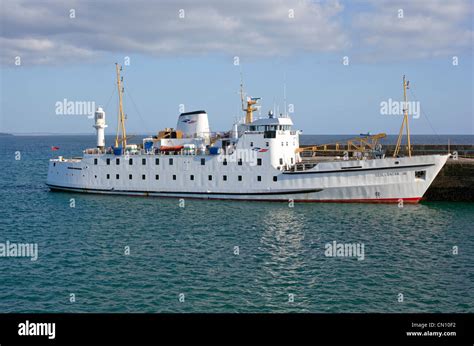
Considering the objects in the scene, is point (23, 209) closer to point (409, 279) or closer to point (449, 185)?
point (409, 279)

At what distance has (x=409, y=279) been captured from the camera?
19.2 metres

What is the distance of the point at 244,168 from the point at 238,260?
58.2 feet

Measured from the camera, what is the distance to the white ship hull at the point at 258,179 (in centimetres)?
3678

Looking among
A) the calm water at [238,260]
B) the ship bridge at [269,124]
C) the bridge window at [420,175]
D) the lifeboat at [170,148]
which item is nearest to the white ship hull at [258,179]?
the bridge window at [420,175]

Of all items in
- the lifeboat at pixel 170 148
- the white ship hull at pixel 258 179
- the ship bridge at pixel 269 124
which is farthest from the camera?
the lifeboat at pixel 170 148

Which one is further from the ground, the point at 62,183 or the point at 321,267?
the point at 62,183

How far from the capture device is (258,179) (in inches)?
1531

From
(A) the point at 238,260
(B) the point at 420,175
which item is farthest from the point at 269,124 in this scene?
(A) the point at 238,260

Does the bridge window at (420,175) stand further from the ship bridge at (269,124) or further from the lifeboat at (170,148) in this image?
the lifeboat at (170,148)

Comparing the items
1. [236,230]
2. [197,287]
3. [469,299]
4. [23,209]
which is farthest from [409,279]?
[23,209]

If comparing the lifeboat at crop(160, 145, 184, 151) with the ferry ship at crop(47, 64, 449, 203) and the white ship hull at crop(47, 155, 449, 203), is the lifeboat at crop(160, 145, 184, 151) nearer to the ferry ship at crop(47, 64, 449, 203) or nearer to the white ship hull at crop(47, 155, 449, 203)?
the ferry ship at crop(47, 64, 449, 203)

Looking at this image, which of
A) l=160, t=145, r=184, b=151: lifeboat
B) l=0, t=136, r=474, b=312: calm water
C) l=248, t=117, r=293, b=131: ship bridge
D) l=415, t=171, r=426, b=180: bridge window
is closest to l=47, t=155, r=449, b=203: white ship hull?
l=415, t=171, r=426, b=180: bridge window

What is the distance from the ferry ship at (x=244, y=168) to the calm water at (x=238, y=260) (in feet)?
6.42
